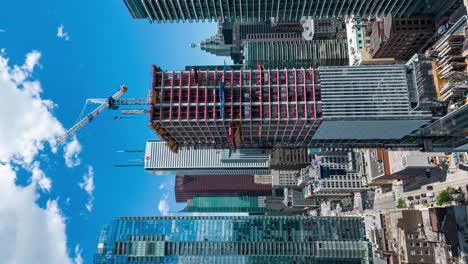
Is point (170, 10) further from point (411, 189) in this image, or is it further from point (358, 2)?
point (411, 189)

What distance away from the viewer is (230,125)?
397 ft

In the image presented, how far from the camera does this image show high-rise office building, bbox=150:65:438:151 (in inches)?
4496

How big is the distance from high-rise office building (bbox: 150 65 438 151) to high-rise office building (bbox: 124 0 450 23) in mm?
27938

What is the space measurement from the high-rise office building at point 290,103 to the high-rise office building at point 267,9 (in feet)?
91.7

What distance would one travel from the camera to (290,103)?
119 metres

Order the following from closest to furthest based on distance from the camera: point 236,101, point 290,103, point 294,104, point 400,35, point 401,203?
point 294,104 < point 290,103 < point 236,101 < point 400,35 < point 401,203

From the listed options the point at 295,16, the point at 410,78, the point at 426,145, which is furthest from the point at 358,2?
the point at 426,145

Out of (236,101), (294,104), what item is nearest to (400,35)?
(294,104)

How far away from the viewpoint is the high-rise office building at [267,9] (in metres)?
130

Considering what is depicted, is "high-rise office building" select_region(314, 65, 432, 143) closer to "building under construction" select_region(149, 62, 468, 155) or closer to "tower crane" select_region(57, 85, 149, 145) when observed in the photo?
"building under construction" select_region(149, 62, 468, 155)

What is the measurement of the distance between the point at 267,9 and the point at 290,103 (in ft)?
152

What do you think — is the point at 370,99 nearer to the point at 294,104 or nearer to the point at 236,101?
the point at 294,104

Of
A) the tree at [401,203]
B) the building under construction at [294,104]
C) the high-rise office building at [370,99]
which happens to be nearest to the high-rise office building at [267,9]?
the building under construction at [294,104]

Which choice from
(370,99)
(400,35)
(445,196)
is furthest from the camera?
(400,35)
